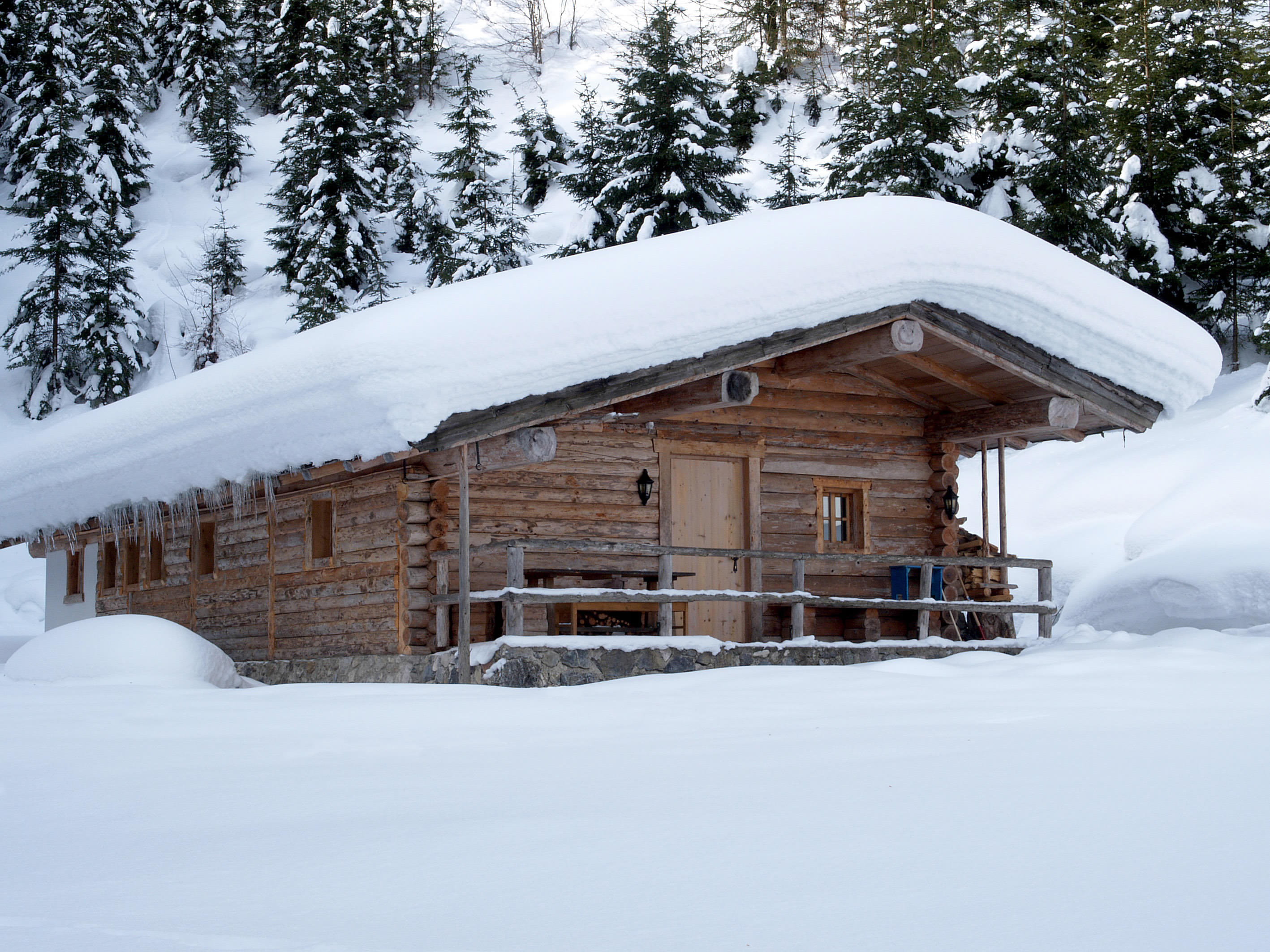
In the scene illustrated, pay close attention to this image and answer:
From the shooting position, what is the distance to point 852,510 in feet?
46.2

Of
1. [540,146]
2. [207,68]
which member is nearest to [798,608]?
[540,146]

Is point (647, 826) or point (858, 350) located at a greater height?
point (858, 350)

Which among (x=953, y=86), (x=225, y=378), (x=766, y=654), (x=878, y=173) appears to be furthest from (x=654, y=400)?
(x=953, y=86)

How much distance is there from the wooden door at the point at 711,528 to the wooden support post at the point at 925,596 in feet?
6.20

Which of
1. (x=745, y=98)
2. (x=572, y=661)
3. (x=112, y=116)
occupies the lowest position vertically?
(x=572, y=661)

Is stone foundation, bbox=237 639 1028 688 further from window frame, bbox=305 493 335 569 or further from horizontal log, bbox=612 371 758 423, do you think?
horizontal log, bbox=612 371 758 423

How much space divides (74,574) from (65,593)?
1.43 ft

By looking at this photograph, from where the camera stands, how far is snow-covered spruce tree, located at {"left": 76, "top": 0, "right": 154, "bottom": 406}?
3584 cm

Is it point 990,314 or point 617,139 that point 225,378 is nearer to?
point 990,314

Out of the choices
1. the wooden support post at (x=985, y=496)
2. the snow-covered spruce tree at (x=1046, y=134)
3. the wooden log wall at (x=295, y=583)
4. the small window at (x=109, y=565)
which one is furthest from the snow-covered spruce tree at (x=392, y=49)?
the wooden support post at (x=985, y=496)

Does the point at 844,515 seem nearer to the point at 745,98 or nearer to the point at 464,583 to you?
the point at 464,583

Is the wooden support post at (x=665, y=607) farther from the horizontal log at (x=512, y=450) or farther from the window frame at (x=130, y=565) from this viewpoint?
the window frame at (x=130, y=565)

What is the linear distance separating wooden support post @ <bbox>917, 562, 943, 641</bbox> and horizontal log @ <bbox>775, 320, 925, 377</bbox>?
2275 millimetres

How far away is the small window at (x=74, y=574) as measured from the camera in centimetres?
1756
